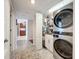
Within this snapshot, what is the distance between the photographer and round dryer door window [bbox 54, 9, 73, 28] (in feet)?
5.22

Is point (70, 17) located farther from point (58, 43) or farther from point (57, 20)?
point (58, 43)

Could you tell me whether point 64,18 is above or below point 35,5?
below

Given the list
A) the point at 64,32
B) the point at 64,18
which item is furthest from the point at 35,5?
the point at 64,32

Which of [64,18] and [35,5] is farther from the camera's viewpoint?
[35,5]

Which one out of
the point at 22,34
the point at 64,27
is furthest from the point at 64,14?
the point at 22,34

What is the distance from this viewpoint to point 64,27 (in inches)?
68.6

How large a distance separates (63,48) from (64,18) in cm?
68

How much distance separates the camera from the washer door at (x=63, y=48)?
1626 millimetres

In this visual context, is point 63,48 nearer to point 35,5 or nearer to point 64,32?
point 64,32

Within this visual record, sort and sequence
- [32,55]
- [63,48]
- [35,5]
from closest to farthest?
[63,48] < [32,55] < [35,5]

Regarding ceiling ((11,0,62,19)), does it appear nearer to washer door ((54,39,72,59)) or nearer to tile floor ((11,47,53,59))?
washer door ((54,39,72,59))

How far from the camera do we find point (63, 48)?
185cm

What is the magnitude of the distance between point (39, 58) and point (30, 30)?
21.2ft
